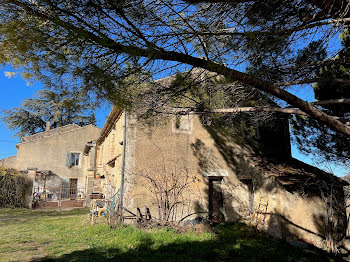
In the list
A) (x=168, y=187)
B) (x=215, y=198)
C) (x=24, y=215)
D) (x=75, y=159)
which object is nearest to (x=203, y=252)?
(x=168, y=187)

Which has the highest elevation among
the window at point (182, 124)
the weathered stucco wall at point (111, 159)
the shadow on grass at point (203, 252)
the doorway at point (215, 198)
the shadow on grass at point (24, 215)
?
the window at point (182, 124)

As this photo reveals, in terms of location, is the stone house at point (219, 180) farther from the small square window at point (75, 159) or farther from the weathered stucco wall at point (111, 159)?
the small square window at point (75, 159)

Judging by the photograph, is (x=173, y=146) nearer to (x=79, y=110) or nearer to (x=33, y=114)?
(x=79, y=110)

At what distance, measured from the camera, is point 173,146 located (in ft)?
35.3

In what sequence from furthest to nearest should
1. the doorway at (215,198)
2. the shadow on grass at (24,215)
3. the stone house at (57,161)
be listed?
1. the stone house at (57,161)
2. the shadow on grass at (24,215)
3. the doorway at (215,198)

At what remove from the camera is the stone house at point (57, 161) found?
2255 cm

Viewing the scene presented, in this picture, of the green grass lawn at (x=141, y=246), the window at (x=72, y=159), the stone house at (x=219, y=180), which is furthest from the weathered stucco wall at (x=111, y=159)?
the window at (x=72, y=159)

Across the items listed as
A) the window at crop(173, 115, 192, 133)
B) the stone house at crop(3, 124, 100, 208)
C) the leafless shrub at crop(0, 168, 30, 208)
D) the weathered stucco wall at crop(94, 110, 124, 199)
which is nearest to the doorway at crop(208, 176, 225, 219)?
the window at crop(173, 115, 192, 133)

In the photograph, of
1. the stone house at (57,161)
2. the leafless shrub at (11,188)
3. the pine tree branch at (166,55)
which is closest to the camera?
the pine tree branch at (166,55)

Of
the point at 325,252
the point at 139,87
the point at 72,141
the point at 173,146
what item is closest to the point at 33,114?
the point at 72,141

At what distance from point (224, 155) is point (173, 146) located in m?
2.42

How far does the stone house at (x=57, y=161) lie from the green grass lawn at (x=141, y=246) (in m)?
14.0

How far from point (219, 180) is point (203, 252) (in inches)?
195

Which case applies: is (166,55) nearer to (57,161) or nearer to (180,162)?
(180,162)
